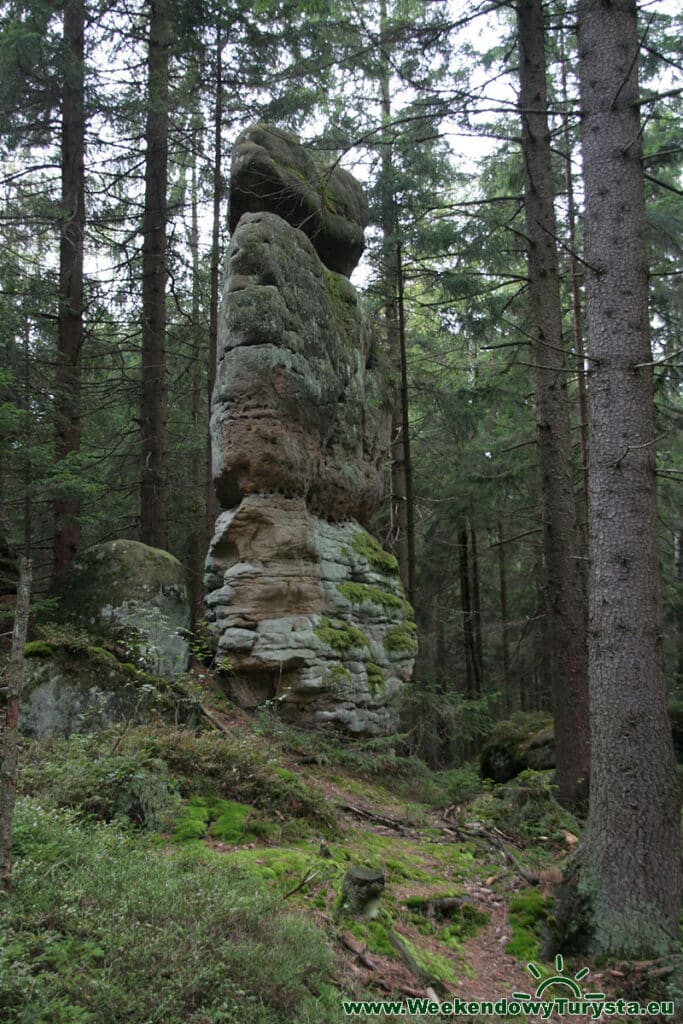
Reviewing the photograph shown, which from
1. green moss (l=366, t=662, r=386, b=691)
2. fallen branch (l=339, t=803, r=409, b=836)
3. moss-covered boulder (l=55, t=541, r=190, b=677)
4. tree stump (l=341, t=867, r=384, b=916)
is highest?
moss-covered boulder (l=55, t=541, r=190, b=677)

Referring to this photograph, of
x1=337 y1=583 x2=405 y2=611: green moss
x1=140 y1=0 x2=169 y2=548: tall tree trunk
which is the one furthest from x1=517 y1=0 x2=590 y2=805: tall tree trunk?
x1=140 y1=0 x2=169 y2=548: tall tree trunk

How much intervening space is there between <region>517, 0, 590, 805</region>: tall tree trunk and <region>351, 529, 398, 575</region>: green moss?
3701 millimetres

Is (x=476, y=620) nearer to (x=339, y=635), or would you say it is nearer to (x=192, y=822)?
(x=339, y=635)

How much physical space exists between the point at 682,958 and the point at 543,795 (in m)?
3.53

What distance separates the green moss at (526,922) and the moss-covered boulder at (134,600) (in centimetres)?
487

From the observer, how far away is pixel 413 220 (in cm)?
1386

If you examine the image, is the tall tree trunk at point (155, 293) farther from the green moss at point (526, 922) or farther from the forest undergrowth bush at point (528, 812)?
the green moss at point (526, 922)

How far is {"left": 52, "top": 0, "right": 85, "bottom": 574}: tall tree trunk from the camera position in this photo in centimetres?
1055

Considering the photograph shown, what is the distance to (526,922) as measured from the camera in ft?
15.6

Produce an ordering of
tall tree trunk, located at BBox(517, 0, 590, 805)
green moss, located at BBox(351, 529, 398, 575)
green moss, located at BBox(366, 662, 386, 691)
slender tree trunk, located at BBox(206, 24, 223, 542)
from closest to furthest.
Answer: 1. tall tree trunk, located at BBox(517, 0, 590, 805)
2. green moss, located at BBox(366, 662, 386, 691)
3. green moss, located at BBox(351, 529, 398, 575)
4. slender tree trunk, located at BBox(206, 24, 223, 542)

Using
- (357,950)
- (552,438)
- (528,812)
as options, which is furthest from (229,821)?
(552,438)

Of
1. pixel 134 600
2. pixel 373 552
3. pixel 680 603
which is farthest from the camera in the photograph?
pixel 680 603

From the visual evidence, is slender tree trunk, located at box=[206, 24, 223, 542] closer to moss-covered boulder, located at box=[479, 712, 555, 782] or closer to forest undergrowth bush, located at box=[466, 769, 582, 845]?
moss-covered boulder, located at box=[479, 712, 555, 782]

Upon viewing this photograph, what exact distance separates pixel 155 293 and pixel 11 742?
10.4 m
